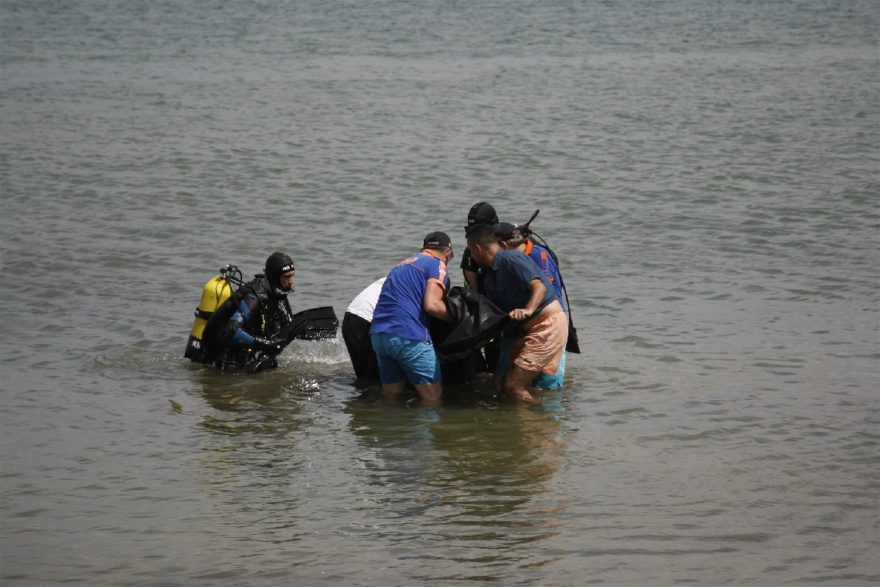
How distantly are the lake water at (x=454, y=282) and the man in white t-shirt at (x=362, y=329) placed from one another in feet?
0.83

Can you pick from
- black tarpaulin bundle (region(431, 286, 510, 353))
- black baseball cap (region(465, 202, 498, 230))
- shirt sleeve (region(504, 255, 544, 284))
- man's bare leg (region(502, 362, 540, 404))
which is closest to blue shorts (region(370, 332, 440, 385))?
black tarpaulin bundle (region(431, 286, 510, 353))

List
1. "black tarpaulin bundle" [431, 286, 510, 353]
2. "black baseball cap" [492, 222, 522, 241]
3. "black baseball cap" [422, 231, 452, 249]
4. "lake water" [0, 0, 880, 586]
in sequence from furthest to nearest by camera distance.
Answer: "black baseball cap" [492, 222, 522, 241] → "black baseball cap" [422, 231, 452, 249] → "black tarpaulin bundle" [431, 286, 510, 353] → "lake water" [0, 0, 880, 586]

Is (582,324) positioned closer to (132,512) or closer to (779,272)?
(779,272)

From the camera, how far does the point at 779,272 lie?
13.5m

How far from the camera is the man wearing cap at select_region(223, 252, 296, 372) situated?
9.67 metres

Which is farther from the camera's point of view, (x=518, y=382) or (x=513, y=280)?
(x=518, y=382)

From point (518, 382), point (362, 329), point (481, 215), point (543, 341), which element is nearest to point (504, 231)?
point (481, 215)

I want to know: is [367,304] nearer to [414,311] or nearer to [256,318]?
[414,311]

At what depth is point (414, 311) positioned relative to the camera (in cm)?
893

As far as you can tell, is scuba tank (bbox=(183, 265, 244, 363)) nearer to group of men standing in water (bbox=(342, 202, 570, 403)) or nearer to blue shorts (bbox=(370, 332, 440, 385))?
group of men standing in water (bbox=(342, 202, 570, 403))

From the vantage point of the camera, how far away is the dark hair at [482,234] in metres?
8.98

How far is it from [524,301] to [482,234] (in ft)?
1.96

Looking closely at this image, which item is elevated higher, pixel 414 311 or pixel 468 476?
pixel 414 311

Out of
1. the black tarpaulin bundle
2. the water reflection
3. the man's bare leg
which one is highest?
the black tarpaulin bundle
